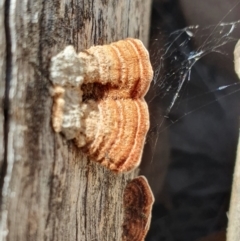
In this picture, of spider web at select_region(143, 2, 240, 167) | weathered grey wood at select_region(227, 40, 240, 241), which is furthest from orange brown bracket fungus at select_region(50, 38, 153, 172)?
weathered grey wood at select_region(227, 40, 240, 241)

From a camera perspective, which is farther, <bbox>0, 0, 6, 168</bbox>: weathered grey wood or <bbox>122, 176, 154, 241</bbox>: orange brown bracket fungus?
<bbox>122, 176, 154, 241</bbox>: orange brown bracket fungus

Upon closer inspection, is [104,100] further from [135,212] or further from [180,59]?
[180,59]

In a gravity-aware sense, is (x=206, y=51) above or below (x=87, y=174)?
above

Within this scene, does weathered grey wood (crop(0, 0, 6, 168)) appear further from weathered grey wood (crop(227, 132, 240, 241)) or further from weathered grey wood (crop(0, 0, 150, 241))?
weathered grey wood (crop(227, 132, 240, 241))

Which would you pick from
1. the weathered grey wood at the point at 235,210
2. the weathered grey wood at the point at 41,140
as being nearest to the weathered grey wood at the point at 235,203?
the weathered grey wood at the point at 235,210

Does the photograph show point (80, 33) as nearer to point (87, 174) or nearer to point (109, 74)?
point (109, 74)

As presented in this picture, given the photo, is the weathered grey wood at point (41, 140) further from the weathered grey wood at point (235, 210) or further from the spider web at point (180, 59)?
the weathered grey wood at point (235, 210)

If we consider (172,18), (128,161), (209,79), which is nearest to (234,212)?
(209,79)

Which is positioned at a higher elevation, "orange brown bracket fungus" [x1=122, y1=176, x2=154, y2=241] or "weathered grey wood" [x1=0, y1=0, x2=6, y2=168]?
"weathered grey wood" [x1=0, y1=0, x2=6, y2=168]
